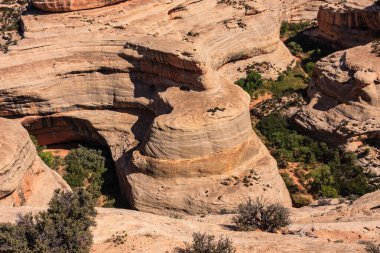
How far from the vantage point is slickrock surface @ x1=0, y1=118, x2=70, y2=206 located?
865 inches

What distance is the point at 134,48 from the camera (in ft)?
104

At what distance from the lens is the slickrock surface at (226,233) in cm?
1557

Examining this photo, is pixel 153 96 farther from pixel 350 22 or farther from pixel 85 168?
pixel 350 22

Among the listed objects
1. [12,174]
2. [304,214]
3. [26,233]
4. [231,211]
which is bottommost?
[231,211]

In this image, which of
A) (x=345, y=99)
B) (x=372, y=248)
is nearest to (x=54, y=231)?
(x=372, y=248)

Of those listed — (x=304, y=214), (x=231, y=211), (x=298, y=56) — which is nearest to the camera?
(x=304, y=214)

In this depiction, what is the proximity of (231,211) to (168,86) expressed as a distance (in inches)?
396

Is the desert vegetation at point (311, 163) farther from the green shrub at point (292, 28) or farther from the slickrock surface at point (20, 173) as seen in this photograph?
the green shrub at point (292, 28)

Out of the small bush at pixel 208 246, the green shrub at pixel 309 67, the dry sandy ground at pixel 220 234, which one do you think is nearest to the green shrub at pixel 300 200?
the dry sandy ground at pixel 220 234

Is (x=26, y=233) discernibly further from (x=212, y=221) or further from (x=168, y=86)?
(x=168, y=86)

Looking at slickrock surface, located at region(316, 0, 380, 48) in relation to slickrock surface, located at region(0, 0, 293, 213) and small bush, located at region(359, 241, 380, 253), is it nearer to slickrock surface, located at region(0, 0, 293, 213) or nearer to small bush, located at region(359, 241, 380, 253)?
slickrock surface, located at region(0, 0, 293, 213)

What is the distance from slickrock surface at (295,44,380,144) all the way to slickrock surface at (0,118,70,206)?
59.4 ft

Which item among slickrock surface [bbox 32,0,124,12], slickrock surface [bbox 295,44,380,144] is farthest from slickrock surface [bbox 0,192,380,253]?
slickrock surface [bbox 32,0,124,12]

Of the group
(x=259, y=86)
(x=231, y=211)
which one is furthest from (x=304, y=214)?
(x=259, y=86)
